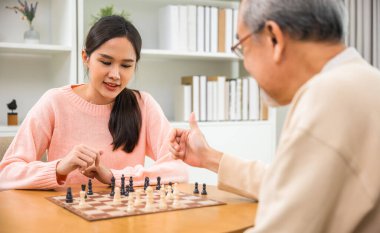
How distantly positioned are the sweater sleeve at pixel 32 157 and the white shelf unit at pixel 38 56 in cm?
91

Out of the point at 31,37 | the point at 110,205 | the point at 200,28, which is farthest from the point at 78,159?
the point at 200,28

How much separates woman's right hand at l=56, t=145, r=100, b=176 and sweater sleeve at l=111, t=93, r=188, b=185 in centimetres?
16

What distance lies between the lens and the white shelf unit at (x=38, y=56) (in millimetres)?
3000

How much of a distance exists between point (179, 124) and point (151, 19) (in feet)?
2.75

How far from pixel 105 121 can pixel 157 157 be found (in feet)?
0.95

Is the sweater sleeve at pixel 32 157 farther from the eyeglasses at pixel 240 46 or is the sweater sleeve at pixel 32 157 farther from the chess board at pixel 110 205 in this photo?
the eyeglasses at pixel 240 46

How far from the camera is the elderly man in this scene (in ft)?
2.73

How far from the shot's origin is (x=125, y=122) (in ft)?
7.24

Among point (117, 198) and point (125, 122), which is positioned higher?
point (125, 122)

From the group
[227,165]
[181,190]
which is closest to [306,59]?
[227,165]

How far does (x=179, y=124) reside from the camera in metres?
3.31

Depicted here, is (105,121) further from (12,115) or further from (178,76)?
(178,76)

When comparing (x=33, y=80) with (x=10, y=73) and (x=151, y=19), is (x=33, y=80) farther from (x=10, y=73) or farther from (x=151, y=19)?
(x=151, y=19)

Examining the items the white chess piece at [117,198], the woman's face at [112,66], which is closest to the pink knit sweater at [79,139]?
the woman's face at [112,66]
